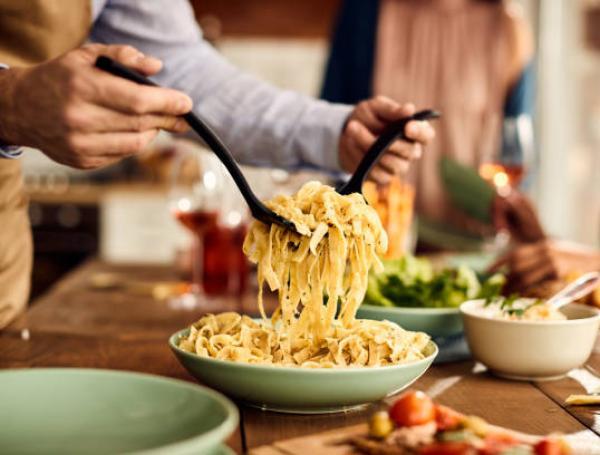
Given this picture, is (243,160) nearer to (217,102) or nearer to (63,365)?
(217,102)

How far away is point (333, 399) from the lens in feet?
2.86

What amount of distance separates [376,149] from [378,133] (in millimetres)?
210

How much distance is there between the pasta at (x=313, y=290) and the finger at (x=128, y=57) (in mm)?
223

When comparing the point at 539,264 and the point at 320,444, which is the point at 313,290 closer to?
the point at 320,444

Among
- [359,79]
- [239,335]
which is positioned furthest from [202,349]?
[359,79]

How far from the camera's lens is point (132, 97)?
996 millimetres

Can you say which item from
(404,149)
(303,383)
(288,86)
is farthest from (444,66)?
(288,86)

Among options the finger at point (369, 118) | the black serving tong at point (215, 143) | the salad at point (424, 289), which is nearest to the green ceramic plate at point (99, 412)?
the black serving tong at point (215, 143)

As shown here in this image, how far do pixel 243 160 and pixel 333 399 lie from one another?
0.98m

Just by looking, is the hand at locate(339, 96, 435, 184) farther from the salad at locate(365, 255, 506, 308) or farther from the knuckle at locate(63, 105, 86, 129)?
the knuckle at locate(63, 105, 86, 129)

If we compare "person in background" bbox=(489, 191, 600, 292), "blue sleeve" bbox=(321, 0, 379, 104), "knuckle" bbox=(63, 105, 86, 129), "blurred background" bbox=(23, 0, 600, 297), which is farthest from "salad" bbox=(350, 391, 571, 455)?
"blue sleeve" bbox=(321, 0, 379, 104)

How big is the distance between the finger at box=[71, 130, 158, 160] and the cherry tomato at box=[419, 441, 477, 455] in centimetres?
56

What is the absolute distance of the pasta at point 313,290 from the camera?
969 mm

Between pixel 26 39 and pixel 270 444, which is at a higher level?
pixel 26 39
